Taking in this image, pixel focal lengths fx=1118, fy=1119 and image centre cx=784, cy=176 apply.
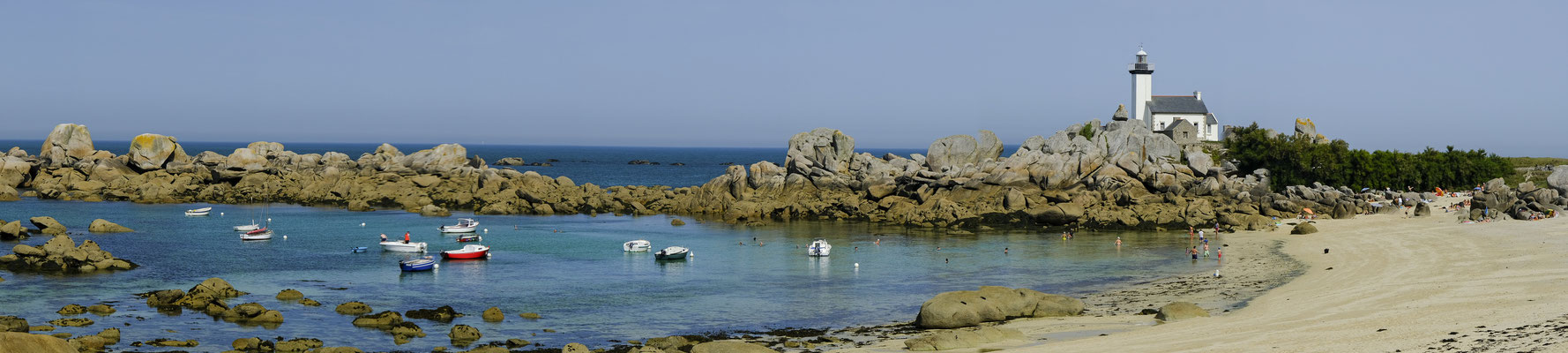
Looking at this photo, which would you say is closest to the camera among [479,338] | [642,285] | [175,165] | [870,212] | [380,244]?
[479,338]

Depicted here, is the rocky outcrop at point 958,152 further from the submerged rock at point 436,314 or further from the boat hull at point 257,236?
the submerged rock at point 436,314

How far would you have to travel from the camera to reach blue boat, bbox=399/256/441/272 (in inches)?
1874

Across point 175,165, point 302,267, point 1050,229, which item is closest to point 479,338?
point 302,267

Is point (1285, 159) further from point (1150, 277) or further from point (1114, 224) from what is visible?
point (1150, 277)

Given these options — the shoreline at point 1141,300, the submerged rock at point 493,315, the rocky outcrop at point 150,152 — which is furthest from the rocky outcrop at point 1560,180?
the rocky outcrop at point 150,152

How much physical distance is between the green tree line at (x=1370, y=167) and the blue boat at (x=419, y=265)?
197 ft

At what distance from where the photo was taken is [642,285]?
144 feet

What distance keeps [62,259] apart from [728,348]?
32.8 meters

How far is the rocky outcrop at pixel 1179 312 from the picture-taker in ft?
102

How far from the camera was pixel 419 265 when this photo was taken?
157 ft

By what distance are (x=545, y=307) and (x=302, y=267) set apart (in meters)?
17.4

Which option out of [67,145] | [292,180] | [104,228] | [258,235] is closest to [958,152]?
[258,235]

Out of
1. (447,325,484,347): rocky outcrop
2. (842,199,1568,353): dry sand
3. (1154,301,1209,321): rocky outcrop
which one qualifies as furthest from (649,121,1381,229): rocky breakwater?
(447,325,484,347): rocky outcrop

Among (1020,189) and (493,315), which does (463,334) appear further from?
(1020,189)
